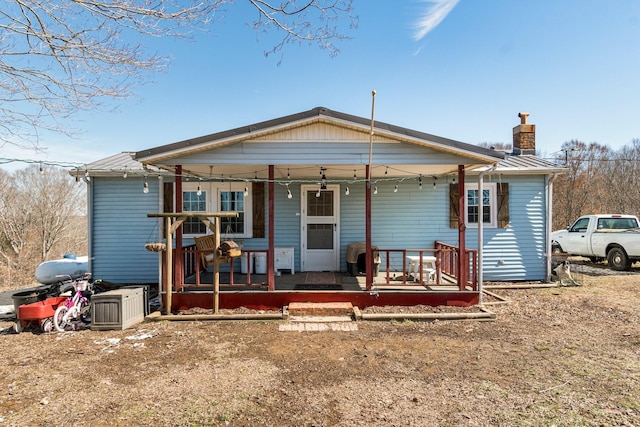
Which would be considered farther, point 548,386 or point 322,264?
point 322,264

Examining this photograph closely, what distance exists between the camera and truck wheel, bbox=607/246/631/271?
1052cm

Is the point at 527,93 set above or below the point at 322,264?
above

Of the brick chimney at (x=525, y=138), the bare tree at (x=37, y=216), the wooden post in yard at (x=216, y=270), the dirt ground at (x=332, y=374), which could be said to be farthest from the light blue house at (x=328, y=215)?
the bare tree at (x=37, y=216)

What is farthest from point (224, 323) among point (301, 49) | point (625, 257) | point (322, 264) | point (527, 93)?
point (625, 257)

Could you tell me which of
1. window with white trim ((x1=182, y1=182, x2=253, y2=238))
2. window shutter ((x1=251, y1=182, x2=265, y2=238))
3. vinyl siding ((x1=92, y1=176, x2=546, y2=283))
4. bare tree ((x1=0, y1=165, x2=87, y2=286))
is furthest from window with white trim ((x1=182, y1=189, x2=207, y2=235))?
bare tree ((x1=0, y1=165, x2=87, y2=286))

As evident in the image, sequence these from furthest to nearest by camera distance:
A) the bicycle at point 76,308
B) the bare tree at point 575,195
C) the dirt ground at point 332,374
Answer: the bare tree at point 575,195, the bicycle at point 76,308, the dirt ground at point 332,374

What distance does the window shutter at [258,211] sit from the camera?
8.24 metres

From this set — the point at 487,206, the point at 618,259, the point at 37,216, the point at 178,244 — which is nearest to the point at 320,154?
the point at 178,244

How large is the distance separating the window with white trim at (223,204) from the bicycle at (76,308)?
2713mm

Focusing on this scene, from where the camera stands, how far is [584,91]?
423 inches

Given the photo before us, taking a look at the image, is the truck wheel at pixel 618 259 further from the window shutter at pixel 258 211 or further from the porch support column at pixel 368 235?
the window shutter at pixel 258 211

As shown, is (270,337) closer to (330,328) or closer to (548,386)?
(330,328)

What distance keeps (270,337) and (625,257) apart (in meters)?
11.3

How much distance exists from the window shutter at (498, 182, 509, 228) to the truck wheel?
5154 millimetres
